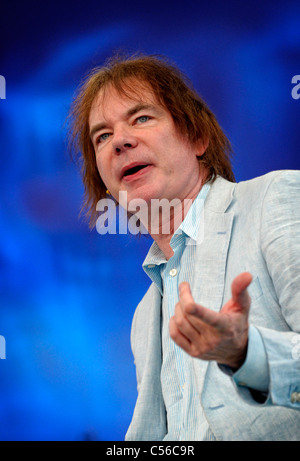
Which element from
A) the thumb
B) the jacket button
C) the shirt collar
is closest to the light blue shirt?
the shirt collar

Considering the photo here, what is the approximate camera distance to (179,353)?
1234 millimetres

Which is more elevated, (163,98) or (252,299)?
(163,98)

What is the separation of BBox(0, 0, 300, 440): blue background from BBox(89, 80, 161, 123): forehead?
0.44m

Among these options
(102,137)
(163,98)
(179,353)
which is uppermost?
(163,98)

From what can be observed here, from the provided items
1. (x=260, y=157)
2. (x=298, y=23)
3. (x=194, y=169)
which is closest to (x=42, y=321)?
(x=194, y=169)

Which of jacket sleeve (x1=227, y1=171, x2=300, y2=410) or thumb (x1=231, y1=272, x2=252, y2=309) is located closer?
thumb (x1=231, y1=272, x2=252, y2=309)

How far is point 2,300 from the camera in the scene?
1912 mm

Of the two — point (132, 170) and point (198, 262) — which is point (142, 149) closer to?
point (132, 170)

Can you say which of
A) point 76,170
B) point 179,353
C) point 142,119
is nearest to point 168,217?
point 142,119

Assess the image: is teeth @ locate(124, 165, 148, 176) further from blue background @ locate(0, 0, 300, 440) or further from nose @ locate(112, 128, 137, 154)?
blue background @ locate(0, 0, 300, 440)

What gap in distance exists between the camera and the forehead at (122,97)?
145 cm

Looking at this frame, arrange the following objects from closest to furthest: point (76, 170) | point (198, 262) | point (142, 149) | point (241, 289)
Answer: point (241, 289)
point (198, 262)
point (142, 149)
point (76, 170)

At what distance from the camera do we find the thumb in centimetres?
72

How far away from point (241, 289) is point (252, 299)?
36 centimetres
